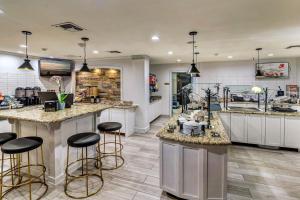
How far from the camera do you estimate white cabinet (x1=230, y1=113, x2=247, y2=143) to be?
410 cm

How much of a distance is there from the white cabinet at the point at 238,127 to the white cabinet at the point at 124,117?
277 centimetres

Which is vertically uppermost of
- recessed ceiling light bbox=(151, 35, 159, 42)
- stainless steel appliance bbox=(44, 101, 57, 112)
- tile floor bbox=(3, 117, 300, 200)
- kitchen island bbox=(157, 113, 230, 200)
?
recessed ceiling light bbox=(151, 35, 159, 42)

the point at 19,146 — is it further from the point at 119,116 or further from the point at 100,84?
the point at 100,84

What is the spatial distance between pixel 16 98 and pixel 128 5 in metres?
4.67

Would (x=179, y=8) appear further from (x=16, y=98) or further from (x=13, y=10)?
(x=16, y=98)

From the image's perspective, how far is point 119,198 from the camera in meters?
2.31

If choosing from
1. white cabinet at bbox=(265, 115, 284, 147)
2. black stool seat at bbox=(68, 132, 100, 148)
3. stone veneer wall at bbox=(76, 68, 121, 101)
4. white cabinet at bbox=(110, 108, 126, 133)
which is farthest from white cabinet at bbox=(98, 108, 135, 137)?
white cabinet at bbox=(265, 115, 284, 147)

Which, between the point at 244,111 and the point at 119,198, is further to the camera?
the point at 244,111

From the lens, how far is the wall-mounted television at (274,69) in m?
5.77

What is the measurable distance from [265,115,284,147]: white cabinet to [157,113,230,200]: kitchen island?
8.08ft

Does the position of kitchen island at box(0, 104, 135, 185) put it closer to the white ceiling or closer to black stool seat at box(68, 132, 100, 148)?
black stool seat at box(68, 132, 100, 148)

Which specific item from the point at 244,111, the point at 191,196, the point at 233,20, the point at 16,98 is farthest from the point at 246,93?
the point at 16,98

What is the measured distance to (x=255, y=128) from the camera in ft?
13.1

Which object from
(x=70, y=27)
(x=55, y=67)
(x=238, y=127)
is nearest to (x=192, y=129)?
(x=70, y=27)
